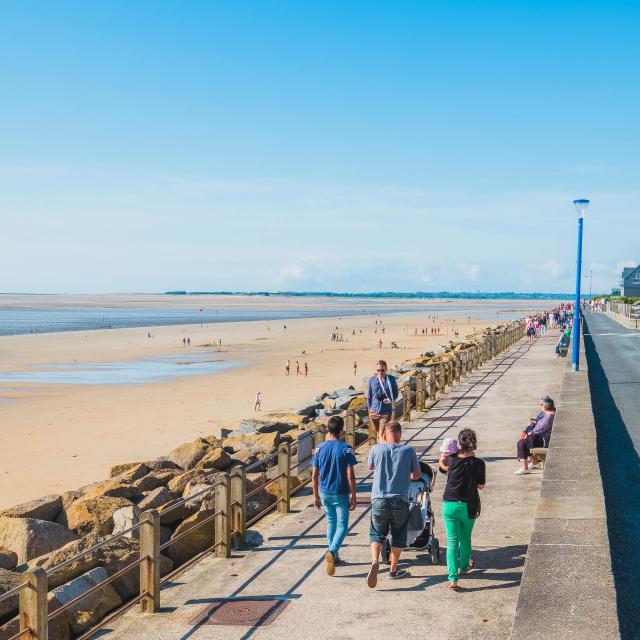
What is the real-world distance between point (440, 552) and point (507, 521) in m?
1.55

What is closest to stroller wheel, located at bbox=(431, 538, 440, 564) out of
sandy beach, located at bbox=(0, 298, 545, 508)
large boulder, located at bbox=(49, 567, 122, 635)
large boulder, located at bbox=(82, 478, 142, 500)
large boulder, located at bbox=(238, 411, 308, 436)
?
large boulder, located at bbox=(49, 567, 122, 635)

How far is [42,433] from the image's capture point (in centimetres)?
2584

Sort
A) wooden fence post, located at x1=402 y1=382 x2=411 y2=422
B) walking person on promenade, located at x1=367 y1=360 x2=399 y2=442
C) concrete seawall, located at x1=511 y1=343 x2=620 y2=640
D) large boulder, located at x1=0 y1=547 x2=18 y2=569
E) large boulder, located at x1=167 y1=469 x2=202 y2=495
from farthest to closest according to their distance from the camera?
wooden fence post, located at x1=402 y1=382 x2=411 y2=422, large boulder, located at x1=167 y1=469 x2=202 y2=495, walking person on promenade, located at x1=367 y1=360 x2=399 y2=442, large boulder, located at x1=0 y1=547 x2=18 y2=569, concrete seawall, located at x1=511 y1=343 x2=620 y2=640

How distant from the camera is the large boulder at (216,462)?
15.1 metres

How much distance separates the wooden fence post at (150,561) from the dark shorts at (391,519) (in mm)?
2132

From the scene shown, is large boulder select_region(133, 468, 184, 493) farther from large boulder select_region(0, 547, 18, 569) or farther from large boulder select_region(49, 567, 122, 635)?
large boulder select_region(49, 567, 122, 635)

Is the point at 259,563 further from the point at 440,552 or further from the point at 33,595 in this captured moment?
the point at 33,595

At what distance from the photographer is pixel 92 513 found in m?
11.4

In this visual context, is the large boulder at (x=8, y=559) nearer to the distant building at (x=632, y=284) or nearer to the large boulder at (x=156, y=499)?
the large boulder at (x=156, y=499)

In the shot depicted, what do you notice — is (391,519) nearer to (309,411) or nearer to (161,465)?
(161,465)

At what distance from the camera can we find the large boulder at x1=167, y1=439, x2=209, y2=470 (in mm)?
17312

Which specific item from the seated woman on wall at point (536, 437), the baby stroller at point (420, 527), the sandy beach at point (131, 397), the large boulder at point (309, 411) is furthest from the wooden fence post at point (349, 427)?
the large boulder at point (309, 411)

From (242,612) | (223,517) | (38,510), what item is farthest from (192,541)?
(38,510)

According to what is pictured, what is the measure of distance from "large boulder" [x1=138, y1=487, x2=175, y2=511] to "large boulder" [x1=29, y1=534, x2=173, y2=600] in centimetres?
253
